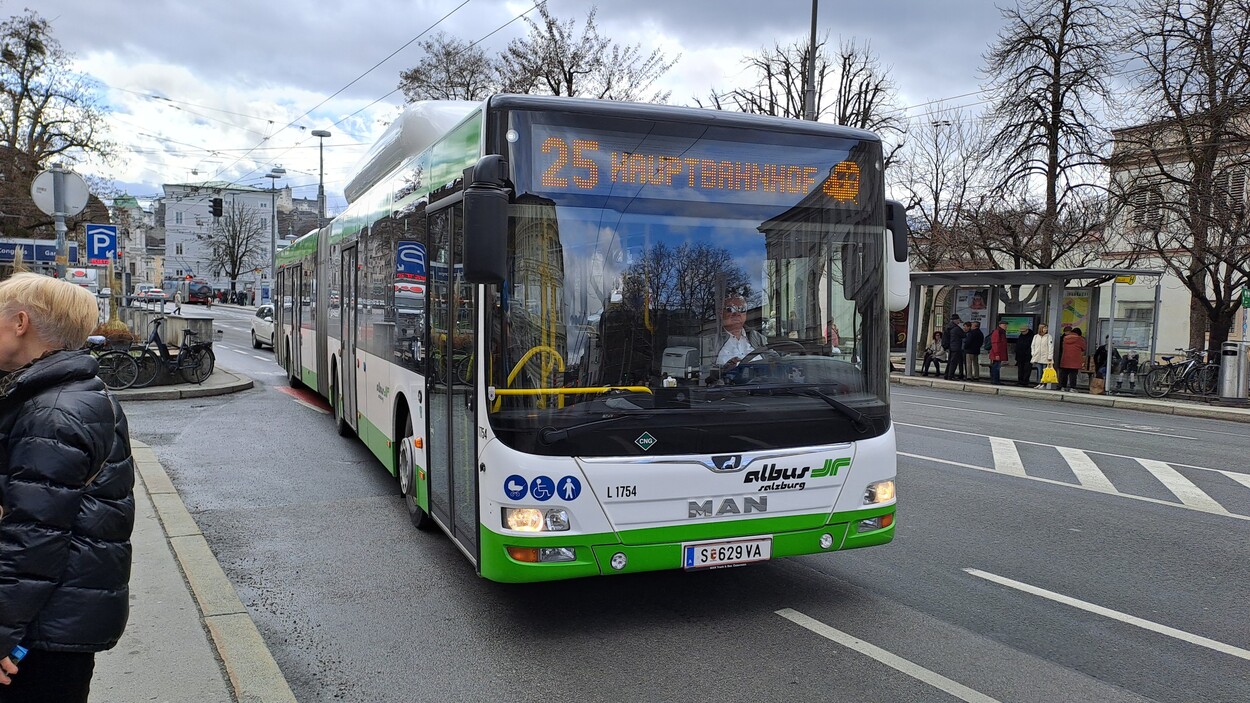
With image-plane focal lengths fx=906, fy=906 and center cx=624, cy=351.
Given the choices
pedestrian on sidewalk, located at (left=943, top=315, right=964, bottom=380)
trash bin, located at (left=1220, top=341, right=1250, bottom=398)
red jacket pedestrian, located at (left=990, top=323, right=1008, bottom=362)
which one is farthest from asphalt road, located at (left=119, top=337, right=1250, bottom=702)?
pedestrian on sidewalk, located at (left=943, top=315, right=964, bottom=380)

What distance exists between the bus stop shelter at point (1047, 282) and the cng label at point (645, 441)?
58.0ft

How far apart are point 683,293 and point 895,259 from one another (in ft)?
4.83

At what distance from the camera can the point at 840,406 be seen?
5.04 metres

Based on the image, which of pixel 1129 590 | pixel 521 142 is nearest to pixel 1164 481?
pixel 1129 590

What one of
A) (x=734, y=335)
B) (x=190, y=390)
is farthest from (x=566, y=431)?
(x=190, y=390)

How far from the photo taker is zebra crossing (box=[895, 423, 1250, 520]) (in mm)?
8719

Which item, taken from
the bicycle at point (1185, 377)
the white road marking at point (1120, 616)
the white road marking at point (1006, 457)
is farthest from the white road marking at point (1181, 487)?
the bicycle at point (1185, 377)

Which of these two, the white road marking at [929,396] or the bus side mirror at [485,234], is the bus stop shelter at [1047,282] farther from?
the bus side mirror at [485,234]

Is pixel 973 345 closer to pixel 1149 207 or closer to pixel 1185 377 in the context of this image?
pixel 1185 377

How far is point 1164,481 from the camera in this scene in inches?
378

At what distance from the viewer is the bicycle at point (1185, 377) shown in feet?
67.2

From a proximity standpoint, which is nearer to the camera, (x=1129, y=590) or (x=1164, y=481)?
(x=1129, y=590)

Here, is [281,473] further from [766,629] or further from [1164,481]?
[1164,481]

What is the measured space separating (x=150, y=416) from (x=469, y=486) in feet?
31.8
